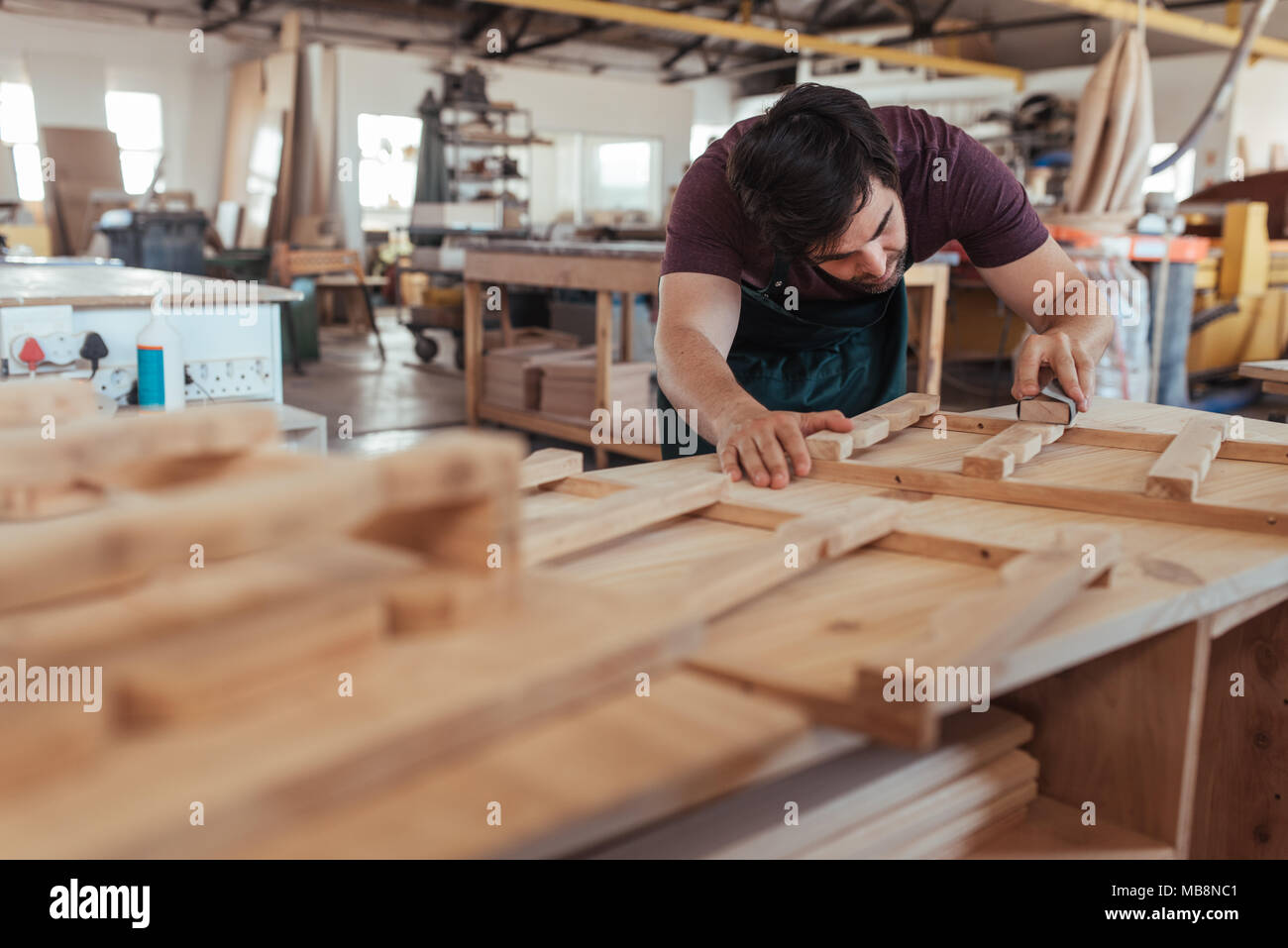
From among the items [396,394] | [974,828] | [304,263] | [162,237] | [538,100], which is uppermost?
[538,100]

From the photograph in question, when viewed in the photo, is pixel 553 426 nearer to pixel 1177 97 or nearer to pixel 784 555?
→ pixel 784 555

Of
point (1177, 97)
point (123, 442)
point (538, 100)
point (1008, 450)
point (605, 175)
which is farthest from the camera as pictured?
point (605, 175)

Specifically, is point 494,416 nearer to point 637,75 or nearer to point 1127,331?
point 1127,331

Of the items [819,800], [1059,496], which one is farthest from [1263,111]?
[819,800]

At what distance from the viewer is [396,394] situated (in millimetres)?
7145

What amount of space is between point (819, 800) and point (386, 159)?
43.3ft

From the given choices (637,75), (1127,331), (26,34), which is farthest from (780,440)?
(637,75)

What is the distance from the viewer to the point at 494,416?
231 inches

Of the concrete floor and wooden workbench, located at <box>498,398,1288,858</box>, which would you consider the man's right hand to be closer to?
wooden workbench, located at <box>498,398,1288,858</box>

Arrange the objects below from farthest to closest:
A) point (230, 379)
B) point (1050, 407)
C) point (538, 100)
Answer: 1. point (538, 100)
2. point (230, 379)
3. point (1050, 407)

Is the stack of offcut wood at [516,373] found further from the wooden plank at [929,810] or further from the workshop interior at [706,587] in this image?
the wooden plank at [929,810]

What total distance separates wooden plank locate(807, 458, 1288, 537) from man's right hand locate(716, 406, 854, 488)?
4 cm

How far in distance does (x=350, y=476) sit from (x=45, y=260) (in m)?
4.62

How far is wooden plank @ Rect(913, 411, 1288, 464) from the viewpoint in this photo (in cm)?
170
